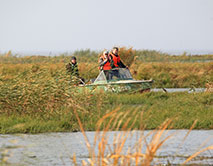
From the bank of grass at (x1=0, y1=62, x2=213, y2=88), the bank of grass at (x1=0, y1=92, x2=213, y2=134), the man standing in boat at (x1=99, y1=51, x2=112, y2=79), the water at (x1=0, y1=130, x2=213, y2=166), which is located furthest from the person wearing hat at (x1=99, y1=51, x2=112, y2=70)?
the water at (x1=0, y1=130, x2=213, y2=166)

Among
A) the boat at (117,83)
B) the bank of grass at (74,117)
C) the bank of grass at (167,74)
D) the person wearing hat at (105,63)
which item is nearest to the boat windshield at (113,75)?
the boat at (117,83)

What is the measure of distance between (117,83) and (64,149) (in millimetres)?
8489

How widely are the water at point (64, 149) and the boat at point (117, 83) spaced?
6.67m

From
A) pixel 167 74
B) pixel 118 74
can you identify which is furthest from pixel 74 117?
pixel 167 74

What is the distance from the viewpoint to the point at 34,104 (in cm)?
1256

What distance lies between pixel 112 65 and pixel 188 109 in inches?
216

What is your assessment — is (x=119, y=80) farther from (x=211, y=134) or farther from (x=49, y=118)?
(x=211, y=134)

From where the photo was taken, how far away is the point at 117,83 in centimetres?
1836

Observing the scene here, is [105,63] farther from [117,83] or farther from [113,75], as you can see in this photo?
[117,83]

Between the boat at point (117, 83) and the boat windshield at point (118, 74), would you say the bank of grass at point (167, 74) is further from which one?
the boat at point (117, 83)

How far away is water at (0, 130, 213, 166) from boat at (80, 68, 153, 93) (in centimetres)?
667

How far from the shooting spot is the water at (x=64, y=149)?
8.81 m

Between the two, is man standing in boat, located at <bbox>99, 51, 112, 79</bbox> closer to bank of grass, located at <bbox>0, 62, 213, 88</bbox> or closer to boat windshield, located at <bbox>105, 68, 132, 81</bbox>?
boat windshield, located at <bbox>105, 68, 132, 81</bbox>

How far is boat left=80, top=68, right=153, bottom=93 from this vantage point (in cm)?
1834
